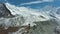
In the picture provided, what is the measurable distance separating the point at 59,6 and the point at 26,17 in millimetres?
1988

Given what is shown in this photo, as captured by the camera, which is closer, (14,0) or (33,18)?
(33,18)

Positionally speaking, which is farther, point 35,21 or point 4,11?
point 4,11

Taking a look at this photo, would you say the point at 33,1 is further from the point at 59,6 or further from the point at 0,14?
the point at 0,14

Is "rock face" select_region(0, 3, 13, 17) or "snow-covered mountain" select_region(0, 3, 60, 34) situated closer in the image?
"snow-covered mountain" select_region(0, 3, 60, 34)

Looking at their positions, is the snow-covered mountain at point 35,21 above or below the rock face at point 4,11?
below

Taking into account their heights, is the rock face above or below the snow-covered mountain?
above

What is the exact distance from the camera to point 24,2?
7.57 meters

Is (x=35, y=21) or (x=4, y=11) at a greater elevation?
(x=4, y=11)

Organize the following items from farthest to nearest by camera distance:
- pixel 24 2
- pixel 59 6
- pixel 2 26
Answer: pixel 24 2, pixel 59 6, pixel 2 26

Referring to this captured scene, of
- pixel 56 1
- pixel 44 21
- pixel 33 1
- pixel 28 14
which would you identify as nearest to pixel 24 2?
pixel 33 1

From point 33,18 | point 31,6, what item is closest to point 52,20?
point 33,18

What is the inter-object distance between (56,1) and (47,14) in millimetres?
1550

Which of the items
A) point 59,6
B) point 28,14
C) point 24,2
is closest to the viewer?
point 28,14

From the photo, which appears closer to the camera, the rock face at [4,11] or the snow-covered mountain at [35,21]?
the snow-covered mountain at [35,21]
